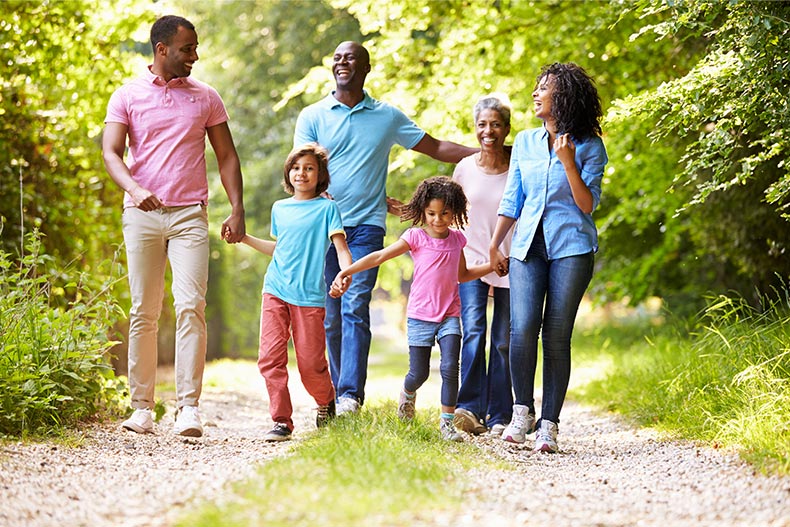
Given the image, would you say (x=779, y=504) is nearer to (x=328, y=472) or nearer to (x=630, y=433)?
(x=328, y=472)

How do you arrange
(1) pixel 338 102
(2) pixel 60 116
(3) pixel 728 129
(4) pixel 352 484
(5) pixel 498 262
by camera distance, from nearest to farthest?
(4) pixel 352 484, (5) pixel 498 262, (3) pixel 728 129, (1) pixel 338 102, (2) pixel 60 116

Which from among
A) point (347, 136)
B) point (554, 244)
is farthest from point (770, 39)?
point (347, 136)

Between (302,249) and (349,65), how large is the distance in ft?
4.01

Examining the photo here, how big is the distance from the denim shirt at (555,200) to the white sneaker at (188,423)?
185 cm

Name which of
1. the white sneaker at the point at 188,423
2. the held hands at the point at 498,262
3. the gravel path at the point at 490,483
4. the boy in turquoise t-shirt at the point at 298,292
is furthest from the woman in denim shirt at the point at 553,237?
the white sneaker at the point at 188,423

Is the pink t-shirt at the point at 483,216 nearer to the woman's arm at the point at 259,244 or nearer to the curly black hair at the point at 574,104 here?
the curly black hair at the point at 574,104

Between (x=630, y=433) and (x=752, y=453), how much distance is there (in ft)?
5.68

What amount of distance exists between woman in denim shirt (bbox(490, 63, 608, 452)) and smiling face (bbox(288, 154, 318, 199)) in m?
1.07

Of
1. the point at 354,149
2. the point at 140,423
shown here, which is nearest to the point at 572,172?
the point at 354,149

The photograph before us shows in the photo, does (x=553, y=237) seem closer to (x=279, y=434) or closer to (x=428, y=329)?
(x=428, y=329)

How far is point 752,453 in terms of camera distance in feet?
14.3

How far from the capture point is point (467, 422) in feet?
18.8

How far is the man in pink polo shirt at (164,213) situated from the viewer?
5.50 meters

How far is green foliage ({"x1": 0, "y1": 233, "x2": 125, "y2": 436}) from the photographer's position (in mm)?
5211
